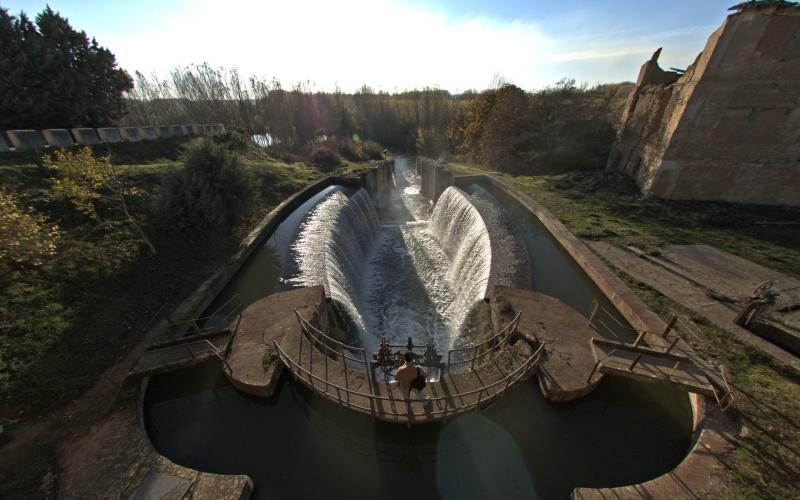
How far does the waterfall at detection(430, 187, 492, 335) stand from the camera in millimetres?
12008

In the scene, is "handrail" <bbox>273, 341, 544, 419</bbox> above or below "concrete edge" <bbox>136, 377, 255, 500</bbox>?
above

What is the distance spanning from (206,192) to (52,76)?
15295mm

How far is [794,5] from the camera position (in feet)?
44.4

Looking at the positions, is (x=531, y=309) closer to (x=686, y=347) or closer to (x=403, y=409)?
(x=686, y=347)

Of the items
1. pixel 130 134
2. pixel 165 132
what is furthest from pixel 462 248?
→ pixel 165 132

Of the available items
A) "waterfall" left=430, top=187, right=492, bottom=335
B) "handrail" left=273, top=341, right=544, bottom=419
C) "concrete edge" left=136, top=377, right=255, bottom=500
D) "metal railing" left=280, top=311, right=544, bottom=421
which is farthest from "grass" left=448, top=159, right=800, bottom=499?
"concrete edge" left=136, top=377, right=255, bottom=500

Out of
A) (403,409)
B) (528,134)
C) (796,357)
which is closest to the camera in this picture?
(403,409)

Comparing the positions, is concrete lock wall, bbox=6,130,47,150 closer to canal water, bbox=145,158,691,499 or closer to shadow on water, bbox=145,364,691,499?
canal water, bbox=145,158,691,499

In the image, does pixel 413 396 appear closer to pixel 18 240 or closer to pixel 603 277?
pixel 603 277

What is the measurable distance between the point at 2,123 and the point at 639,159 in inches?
1562

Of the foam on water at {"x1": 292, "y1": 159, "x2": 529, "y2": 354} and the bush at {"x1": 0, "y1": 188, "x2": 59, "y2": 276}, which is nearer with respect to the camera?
the bush at {"x1": 0, "y1": 188, "x2": 59, "y2": 276}

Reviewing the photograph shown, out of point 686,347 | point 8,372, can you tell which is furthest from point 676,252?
point 8,372

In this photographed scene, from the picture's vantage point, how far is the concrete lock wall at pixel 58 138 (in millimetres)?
16533

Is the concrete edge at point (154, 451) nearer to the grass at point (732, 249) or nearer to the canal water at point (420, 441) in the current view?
the canal water at point (420, 441)
